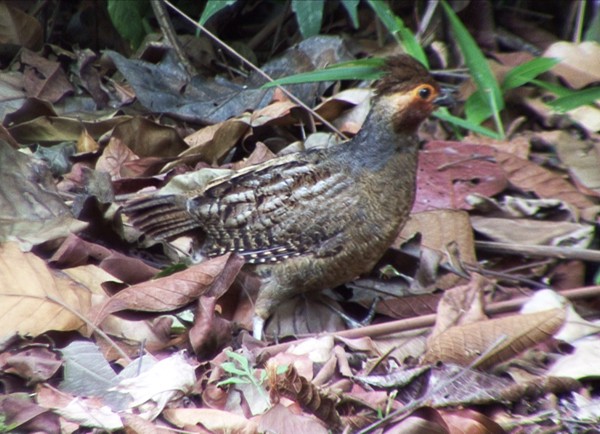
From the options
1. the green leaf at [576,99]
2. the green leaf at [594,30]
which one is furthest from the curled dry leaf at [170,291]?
the green leaf at [594,30]

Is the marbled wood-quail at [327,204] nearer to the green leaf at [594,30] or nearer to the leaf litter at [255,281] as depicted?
the leaf litter at [255,281]

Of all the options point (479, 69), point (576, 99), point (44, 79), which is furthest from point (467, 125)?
point (44, 79)

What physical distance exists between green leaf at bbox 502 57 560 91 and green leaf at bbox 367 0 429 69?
1.68 ft

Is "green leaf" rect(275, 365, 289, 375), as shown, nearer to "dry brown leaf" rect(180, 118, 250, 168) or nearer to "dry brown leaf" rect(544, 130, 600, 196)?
"dry brown leaf" rect(180, 118, 250, 168)

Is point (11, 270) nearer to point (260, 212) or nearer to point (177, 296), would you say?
point (177, 296)

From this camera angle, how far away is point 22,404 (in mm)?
3488

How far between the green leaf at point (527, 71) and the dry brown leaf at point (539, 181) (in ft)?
1.77

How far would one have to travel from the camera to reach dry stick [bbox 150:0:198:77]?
5816 millimetres

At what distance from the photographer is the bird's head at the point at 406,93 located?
4.45 meters

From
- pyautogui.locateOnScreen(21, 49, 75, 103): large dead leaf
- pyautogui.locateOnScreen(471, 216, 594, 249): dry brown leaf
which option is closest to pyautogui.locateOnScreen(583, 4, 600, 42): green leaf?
pyautogui.locateOnScreen(471, 216, 594, 249): dry brown leaf

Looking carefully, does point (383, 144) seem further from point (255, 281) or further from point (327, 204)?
point (255, 281)

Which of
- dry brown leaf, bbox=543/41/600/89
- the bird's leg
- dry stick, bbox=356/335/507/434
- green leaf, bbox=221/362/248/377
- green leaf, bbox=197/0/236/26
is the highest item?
green leaf, bbox=197/0/236/26

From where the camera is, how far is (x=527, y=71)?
5441 millimetres

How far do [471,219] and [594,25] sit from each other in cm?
178
